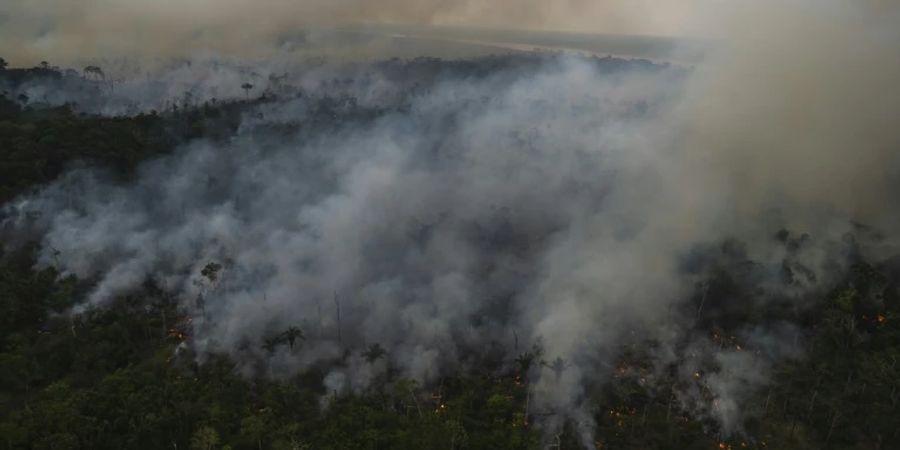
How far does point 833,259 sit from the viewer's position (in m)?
78.1

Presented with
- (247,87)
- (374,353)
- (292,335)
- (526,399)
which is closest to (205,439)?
(292,335)

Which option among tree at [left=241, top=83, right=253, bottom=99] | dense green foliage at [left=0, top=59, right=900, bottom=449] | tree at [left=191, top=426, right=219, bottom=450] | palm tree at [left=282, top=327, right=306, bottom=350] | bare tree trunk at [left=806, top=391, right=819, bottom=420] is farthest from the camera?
tree at [left=241, top=83, right=253, bottom=99]

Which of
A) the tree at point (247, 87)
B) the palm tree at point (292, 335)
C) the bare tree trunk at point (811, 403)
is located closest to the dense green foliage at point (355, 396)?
the bare tree trunk at point (811, 403)

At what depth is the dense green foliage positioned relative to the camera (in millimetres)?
50281

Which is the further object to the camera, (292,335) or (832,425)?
(292,335)

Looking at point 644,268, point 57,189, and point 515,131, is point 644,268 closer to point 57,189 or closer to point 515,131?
point 515,131

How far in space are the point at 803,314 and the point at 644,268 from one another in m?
16.1

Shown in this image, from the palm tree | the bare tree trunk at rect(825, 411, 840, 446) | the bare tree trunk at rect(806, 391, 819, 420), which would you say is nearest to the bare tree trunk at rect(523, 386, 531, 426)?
the palm tree

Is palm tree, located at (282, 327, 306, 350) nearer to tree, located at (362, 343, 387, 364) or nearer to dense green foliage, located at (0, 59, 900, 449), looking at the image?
dense green foliage, located at (0, 59, 900, 449)

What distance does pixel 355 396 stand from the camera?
191 feet

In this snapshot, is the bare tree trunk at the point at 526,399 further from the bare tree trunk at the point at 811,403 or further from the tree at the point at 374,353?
the bare tree trunk at the point at 811,403

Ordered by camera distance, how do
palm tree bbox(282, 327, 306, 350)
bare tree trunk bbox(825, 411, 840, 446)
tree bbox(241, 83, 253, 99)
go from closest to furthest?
bare tree trunk bbox(825, 411, 840, 446), palm tree bbox(282, 327, 306, 350), tree bbox(241, 83, 253, 99)

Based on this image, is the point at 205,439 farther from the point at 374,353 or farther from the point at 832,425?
the point at 832,425

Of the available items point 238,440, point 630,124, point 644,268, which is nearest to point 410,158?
point 630,124
